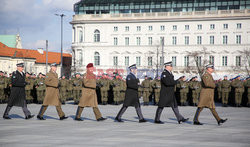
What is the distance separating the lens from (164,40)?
82125mm

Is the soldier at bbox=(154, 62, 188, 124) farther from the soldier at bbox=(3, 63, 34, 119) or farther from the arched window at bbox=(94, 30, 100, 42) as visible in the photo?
the arched window at bbox=(94, 30, 100, 42)

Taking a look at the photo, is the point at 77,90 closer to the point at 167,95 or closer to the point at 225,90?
the point at 225,90

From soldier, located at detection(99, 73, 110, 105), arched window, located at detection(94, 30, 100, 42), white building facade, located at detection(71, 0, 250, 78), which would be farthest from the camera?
arched window, located at detection(94, 30, 100, 42)

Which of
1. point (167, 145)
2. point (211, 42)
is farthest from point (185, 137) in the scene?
point (211, 42)

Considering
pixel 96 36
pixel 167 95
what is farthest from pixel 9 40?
pixel 167 95

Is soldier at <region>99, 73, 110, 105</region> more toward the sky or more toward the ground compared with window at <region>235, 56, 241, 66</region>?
more toward the ground

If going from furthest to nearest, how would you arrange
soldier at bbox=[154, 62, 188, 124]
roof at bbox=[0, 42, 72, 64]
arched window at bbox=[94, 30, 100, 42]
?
roof at bbox=[0, 42, 72, 64] → arched window at bbox=[94, 30, 100, 42] → soldier at bbox=[154, 62, 188, 124]

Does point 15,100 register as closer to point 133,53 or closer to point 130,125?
point 130,125

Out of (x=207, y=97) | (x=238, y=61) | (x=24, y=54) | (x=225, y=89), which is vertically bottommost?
(x=207, y=97)

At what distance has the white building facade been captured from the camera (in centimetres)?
7900

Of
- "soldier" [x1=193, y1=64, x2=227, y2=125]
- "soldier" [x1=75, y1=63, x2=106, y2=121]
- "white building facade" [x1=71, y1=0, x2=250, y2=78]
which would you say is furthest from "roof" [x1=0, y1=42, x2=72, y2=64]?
"soldier" [x1=193, y1=64, x2=227, y2=125]

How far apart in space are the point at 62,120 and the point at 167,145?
6070mm

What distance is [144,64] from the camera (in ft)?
273

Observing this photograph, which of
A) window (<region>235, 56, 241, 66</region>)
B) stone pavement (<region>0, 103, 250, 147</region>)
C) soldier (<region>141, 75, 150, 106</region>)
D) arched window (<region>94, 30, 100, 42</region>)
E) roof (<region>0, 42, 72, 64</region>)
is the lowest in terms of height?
stone pavement (<region>0, 103, 250, 147</region>)
